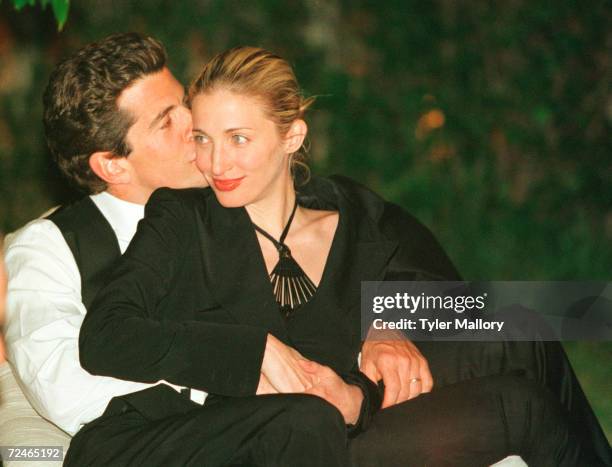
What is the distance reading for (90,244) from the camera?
8.14ft

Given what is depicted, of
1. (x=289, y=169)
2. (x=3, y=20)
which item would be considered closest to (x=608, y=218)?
(x=289, y=169)

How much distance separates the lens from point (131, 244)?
228cm

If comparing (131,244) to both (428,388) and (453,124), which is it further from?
(453,124)

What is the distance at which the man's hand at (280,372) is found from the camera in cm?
216

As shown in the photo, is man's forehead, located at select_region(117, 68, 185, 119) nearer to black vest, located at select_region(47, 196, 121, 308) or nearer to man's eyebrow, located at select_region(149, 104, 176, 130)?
man's eyebrow, located at select_region(149, 104, 176, 130)

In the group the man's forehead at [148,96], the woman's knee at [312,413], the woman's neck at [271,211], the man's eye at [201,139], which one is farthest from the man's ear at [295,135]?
the woman's knee at [312,413]

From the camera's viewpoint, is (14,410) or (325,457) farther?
(14,410)

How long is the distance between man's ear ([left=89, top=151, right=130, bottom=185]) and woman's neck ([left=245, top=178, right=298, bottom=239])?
0.36 metres

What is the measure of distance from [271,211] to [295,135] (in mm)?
201

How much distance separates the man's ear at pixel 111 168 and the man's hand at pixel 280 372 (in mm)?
699

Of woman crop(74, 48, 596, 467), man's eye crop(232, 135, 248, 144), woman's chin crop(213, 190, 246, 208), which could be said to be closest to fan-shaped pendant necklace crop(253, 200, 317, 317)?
woman crop(74, 48, 596, 467)

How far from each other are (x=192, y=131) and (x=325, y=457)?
903 mm

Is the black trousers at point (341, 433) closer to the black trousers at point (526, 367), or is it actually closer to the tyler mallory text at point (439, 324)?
the black trousers at point (526, 367)

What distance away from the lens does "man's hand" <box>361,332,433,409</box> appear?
2348 mm
